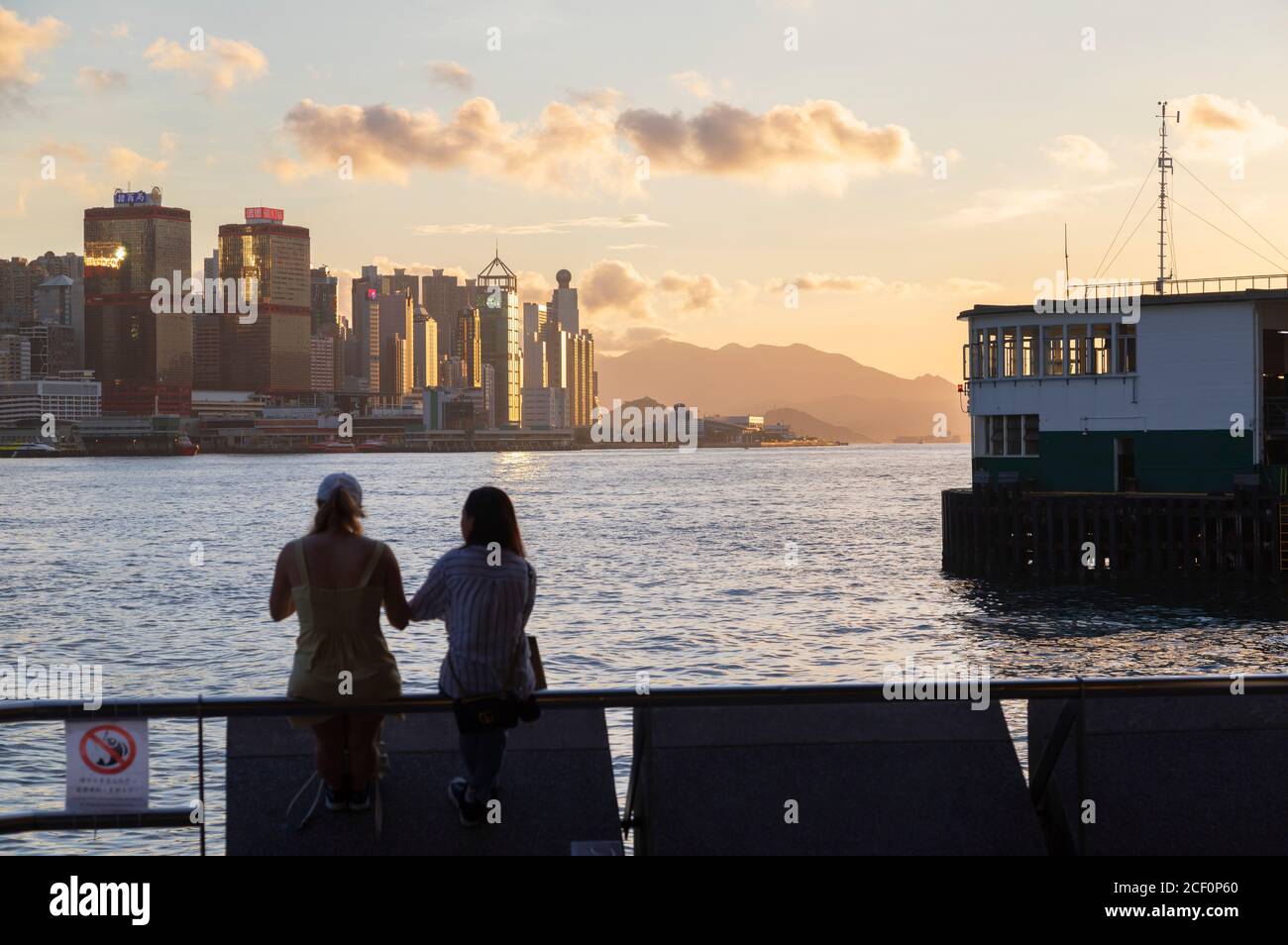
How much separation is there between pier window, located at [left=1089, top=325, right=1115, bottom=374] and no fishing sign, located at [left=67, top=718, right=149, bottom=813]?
162 ft

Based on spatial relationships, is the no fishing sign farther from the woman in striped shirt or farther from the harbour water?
the woman in striped shirt

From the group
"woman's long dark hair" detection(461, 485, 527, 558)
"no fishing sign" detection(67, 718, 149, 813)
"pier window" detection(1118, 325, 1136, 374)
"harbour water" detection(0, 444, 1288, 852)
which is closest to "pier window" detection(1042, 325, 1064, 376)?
"pier window" detection(1118, 325, 1136, 374)

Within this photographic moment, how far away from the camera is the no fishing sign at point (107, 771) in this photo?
7125 millimetres

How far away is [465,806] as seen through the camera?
7445 millimetres

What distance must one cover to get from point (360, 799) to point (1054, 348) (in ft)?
162

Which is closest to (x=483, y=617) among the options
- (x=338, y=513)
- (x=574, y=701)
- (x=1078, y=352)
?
(x=574, y=701)

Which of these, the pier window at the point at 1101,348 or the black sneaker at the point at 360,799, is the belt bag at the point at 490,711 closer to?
the black sneaker at the point at 360,799

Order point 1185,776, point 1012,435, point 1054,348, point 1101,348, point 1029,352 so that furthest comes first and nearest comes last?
1. point 1012,435
2. point 1029,352
3. point 1054,348
4. point 1101,348
5. point 1185,776

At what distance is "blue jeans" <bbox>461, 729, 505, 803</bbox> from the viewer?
7363mm

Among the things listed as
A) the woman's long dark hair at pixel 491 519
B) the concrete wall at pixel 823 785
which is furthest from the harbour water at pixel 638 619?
the concrete wall at pixel 823 785

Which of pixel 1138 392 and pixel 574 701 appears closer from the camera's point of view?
pixel 574 701

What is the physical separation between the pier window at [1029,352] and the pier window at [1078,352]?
1.24 m

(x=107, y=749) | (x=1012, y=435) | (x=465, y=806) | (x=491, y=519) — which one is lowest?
(x=465, y=806)

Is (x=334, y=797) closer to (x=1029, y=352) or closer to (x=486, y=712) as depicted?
(x=486, y=712)
